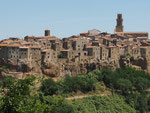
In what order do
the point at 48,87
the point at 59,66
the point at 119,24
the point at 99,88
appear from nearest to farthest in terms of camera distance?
the point at 48,87 < the point at 59,66 < the point at 99,88 < the point at 119,24

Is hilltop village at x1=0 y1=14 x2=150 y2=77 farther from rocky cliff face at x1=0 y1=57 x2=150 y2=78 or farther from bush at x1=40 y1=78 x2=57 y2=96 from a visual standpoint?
bush at x1=40 y1=78 x2=57 y2=96

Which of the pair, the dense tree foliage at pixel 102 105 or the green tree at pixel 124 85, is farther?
the green tree at pixel 124 85

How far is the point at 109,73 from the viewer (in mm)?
53531

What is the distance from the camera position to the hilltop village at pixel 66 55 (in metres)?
46.7

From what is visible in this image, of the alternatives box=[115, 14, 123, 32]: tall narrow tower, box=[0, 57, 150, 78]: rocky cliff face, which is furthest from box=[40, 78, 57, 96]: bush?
box=[115, 14, 123, 32]: tall narrow tower

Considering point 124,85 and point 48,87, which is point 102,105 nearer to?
point 124,85

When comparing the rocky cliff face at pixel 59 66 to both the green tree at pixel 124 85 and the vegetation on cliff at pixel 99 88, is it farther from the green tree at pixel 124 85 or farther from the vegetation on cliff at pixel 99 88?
the green tree at pixel 124 85

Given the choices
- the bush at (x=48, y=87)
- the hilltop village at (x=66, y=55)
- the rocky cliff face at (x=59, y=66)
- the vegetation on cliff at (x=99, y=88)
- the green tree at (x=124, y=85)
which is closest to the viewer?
the vegetation on cliff at (x=99, y=88)

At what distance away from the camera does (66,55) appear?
52.2 m

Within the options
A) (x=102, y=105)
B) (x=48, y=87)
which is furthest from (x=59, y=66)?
(x=102, y=105)

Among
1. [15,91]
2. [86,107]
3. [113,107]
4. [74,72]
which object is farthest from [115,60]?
[15,91]

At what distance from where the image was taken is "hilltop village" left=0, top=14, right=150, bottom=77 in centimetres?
4672

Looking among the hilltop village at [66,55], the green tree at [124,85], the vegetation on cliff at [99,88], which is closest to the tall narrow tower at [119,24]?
the hilltop village at [66,55]

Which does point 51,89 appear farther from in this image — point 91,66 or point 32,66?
point 91,66
